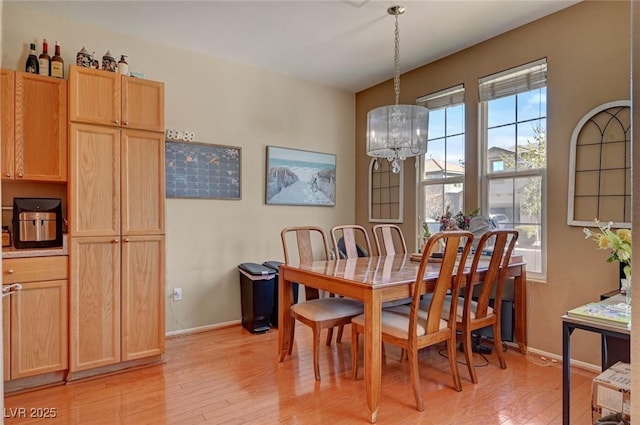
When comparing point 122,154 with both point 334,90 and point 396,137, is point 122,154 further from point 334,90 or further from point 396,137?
point 334,90

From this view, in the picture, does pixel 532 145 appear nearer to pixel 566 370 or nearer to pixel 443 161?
pixel 443 161

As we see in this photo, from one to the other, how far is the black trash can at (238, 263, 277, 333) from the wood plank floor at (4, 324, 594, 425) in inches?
22.5

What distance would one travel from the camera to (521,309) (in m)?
3.15

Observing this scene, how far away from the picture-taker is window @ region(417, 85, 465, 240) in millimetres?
3820

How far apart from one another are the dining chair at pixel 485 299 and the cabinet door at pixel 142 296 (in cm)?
214

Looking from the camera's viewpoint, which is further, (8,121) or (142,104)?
(142,104)

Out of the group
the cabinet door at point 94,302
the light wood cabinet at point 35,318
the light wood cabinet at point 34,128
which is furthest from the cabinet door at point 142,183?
the light wood cabinet at point 35,318

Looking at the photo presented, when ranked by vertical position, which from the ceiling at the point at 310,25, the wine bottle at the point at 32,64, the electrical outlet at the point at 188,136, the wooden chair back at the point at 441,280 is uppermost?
the ceiling at the point at 310,25

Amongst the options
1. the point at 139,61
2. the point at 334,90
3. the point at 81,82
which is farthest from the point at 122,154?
the point at 334,90

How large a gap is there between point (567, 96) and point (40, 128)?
390 cm

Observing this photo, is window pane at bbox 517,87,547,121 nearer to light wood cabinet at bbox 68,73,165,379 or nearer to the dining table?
the dining table

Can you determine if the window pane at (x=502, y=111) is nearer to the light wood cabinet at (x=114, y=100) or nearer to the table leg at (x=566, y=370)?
the table leg at (x=566, y=370)

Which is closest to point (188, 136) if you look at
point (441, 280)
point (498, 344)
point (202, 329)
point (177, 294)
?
point (177, 294)

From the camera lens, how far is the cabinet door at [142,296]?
282cm
